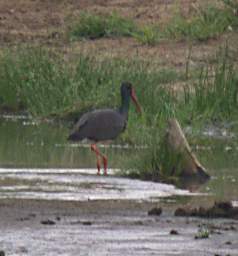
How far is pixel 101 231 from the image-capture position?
462 inches

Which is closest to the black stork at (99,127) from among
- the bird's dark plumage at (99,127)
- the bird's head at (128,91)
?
the bird's dark plumage at (99,127)

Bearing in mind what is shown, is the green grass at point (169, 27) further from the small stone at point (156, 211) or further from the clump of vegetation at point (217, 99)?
the small stone at point (156, 211)

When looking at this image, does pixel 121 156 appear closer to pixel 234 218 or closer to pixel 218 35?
pixel 234 218

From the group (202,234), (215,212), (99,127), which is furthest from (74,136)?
(202,234)

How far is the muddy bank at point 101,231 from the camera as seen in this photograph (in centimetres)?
1088

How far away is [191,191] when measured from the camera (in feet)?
47.8

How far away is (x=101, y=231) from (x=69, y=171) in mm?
4152

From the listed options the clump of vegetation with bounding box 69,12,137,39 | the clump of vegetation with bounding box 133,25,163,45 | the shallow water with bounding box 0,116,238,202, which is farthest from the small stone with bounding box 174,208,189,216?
the clump of vegetation with bounding box 69,12,137,39

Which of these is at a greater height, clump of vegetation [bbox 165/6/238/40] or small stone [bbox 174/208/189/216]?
clump of vegetation [bbox 165/6/238/40]

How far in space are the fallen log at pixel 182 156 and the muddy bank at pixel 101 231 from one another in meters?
1.84

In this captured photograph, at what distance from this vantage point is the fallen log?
50.2ft

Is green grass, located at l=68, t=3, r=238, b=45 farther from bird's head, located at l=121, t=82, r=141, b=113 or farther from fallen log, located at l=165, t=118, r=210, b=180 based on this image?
fallen log, located at l=165, t=118, r=210, b=180

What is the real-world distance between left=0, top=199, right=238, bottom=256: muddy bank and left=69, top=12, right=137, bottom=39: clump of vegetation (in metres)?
13.3

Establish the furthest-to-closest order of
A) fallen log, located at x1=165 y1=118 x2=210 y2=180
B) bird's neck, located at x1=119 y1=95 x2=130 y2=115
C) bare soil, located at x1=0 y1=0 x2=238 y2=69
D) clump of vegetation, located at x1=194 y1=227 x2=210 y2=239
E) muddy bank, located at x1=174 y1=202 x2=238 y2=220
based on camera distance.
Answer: bare soil, located at x1=0 y1=0 x2=238 y2=69
bird's neck, located at x1=119 y1=95 x2=130 y2=115
fallen log, located at x1=165 y1=118 x2=210 y2=180
muddy bank, located at x1=174 y1=202 x2=238 y2=220
clump of vegetation, located at x1=194 y1=227 x2=210 y2=239
